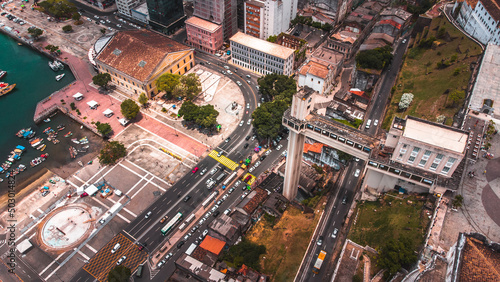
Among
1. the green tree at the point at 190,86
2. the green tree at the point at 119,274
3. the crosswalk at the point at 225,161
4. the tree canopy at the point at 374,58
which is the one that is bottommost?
the green tree at the point at 119,274

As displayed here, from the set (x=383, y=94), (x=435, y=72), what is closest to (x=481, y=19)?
(x=435, y=72)

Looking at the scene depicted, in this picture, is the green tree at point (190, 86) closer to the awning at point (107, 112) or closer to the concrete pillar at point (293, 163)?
the awning at point (107, 112)

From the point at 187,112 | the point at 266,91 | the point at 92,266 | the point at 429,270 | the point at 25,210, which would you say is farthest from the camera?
the point at 266,91

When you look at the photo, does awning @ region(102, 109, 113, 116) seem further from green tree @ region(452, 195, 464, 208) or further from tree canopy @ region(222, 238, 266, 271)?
green tree @ region(452, 195, 464, 208)

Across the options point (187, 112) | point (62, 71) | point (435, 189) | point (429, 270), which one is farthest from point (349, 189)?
point (62, 71)

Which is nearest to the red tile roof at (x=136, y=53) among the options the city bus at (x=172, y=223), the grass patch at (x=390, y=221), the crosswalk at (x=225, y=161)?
the crosswalk at (x=225, y=161)

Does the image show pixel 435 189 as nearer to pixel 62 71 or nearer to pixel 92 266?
pixel 92 266

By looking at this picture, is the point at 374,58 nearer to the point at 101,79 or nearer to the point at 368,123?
the point at 368,123
